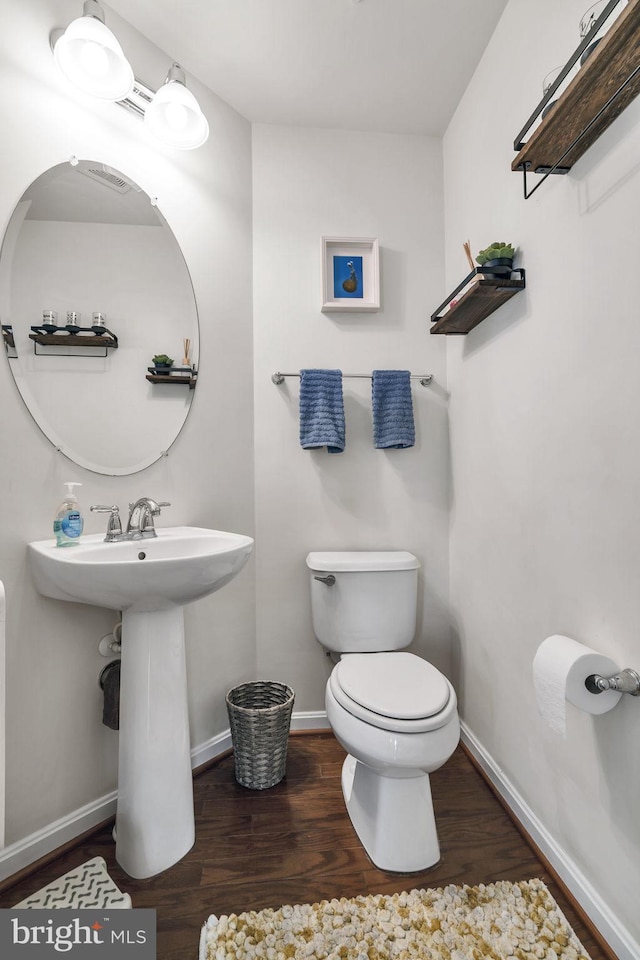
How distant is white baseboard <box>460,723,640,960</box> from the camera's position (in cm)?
105

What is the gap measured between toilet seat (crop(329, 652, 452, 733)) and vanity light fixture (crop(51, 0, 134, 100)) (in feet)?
6.10

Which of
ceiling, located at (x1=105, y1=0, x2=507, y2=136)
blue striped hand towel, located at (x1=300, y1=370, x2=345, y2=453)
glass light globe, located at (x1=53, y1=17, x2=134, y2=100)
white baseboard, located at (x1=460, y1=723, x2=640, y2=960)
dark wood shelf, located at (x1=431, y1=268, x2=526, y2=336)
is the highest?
ceiling, located at (x1=105, y1=0, x2=507, y2=136)

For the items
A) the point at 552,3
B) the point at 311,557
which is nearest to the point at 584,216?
the point at 552,3

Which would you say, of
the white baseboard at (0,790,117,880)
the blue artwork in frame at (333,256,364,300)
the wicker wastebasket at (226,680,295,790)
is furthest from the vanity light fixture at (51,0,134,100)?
the white baseboard at (0,790,117,880)

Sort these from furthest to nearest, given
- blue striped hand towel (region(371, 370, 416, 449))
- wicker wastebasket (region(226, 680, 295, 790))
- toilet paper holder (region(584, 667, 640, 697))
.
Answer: blue striped hand towel (region(371, 370, 416, 449))
wicker wastebasket (region(226, 680, 295, 790))
toilet paper holder (region(584, 667, 640, 697))

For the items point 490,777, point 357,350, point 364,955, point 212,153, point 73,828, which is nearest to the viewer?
point 364,955

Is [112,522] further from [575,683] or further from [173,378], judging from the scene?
[575,683]

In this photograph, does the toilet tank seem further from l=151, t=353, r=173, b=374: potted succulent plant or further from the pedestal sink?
l=151, t=353, r=173, b=374: potted succulent plant

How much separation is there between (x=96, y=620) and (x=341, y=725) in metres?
0.80

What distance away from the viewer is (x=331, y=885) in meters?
1.28

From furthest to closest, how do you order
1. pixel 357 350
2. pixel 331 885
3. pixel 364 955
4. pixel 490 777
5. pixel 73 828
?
pixel 357 350 → pixel 490 777 → pixel 73 828 → pixel 331 885 → pixel 364 955

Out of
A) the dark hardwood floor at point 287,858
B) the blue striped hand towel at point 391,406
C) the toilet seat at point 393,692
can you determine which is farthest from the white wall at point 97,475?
the toilet seat at point 393,692

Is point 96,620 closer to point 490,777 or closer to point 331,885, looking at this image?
point 331,885

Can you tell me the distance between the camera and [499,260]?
145 centimetres
